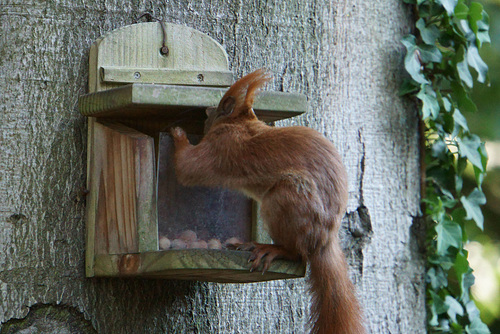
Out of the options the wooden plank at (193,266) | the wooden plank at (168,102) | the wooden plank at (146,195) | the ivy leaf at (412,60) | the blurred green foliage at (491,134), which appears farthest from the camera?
the blurred green foliage at (491,134)

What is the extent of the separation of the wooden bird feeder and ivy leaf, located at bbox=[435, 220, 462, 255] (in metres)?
0.95

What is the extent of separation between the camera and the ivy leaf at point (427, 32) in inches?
113

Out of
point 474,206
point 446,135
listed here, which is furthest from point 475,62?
point 474,206

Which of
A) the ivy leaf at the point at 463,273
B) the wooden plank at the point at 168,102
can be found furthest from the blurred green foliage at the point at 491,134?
the wooden plank at the point at 168,102

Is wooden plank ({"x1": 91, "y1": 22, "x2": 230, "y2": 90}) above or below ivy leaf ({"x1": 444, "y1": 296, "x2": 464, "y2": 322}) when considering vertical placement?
above

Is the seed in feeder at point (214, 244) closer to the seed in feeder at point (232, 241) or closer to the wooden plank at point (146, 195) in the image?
the seed in feeder at point (232, 241)

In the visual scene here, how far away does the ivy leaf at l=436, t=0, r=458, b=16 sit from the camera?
2880 millimetres

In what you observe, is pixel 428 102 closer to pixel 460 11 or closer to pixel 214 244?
pixel 460 11

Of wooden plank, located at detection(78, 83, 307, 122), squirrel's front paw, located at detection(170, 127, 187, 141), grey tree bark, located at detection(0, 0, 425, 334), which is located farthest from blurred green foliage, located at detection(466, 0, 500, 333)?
squirrel's front paw, located at detection(170, 127, 187, 141)

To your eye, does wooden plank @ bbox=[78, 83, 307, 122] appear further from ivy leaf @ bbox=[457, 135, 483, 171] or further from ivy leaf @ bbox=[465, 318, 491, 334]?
ivy leaf @ bbox=[465, 318, 491, 334]

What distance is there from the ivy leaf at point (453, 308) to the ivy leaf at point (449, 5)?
1231 mm

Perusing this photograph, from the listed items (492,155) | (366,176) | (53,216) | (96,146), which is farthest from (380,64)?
(492,155)

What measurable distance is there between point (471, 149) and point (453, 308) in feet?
2.30

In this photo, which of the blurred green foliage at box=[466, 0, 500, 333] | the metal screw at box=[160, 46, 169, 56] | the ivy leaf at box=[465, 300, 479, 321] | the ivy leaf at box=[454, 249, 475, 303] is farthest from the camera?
the blurred green foliage at box=[466, 0, 500, 333]
